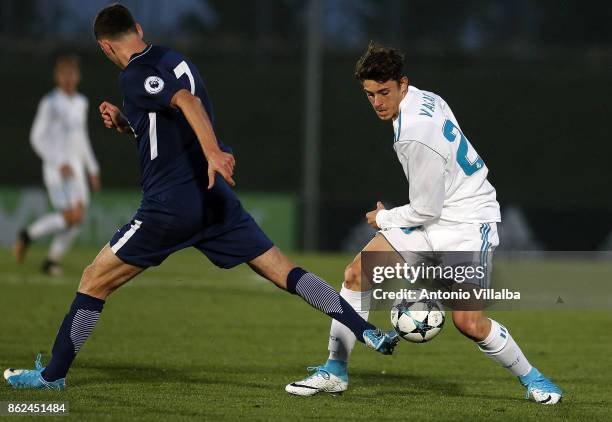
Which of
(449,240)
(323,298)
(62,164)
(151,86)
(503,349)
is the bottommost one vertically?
(503,349)

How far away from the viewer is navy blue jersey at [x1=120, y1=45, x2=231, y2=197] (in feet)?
20.3

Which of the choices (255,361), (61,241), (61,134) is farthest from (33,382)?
(61,134)

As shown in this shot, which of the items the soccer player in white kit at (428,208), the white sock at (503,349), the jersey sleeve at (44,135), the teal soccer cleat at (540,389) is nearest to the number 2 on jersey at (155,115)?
the soccer player in white kit at (428,208)

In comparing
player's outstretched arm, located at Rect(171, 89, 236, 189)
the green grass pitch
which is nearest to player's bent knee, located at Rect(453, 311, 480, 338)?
the green grass pitch

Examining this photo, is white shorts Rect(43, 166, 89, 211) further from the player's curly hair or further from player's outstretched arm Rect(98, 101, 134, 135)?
the player's curly hair

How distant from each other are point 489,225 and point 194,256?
494 inches

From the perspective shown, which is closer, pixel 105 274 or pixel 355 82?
pixel 105 274

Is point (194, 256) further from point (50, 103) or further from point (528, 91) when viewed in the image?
point (528, 91)

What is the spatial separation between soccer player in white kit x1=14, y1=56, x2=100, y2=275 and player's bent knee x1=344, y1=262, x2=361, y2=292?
7.87 metres

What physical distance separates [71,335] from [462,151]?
91.4 inches

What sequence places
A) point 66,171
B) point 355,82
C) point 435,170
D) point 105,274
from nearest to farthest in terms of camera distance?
1. point 435,170
2. point 105,274
3. point 66,171
4. point 355,82

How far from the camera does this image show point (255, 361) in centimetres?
833

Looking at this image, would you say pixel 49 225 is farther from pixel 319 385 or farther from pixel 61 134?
pixel 319 385

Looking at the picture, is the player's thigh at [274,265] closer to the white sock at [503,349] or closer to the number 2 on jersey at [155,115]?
the number 2 on jersey at [155,115]
